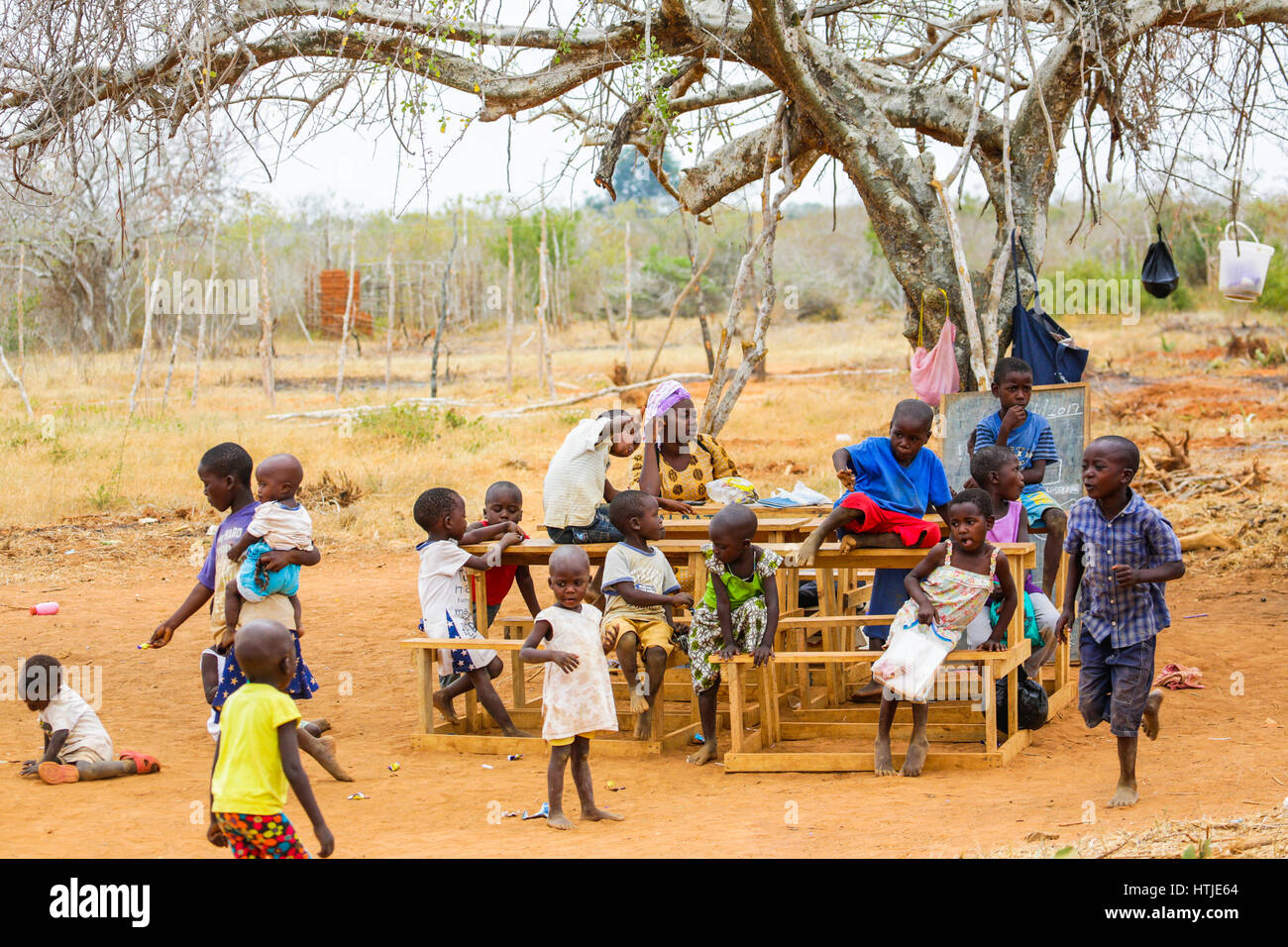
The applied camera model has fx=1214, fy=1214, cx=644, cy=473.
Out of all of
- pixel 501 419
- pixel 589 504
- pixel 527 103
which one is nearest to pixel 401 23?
pixel 527 103

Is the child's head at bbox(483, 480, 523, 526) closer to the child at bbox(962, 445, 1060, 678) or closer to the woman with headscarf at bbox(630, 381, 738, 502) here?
the woman with headscarf at bbox(630, 381, 738, 502)

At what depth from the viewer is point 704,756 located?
17.4 feet

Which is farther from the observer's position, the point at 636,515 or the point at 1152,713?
the point at 636,515

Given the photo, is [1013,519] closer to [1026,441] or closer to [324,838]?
[1026,441]

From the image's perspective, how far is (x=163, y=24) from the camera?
6.08 meters

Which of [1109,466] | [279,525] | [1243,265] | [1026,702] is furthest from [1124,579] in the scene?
[1243,265]

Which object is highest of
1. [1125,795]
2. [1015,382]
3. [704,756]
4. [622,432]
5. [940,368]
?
[940,368]

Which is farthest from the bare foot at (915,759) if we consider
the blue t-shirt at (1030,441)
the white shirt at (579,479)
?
the blue t-shirt at (1030,441)

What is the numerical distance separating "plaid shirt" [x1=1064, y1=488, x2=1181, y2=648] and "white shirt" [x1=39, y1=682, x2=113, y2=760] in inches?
158

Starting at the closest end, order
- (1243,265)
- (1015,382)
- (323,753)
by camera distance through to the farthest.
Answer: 1. (323,753)
2. (1015,382)
3. (1243,265)

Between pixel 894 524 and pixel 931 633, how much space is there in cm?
52
